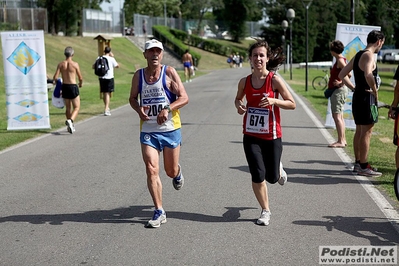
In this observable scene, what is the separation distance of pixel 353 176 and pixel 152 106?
12.1 ft

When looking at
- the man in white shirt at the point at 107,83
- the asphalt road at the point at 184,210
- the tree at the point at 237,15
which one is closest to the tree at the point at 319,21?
the tree at the point at 237,15

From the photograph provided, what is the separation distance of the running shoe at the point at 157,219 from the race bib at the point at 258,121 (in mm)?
1240

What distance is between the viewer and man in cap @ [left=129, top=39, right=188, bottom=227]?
6508mm

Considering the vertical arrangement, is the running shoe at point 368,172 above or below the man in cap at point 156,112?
below

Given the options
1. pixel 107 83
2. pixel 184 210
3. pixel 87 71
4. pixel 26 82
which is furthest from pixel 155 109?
pixel 87 71

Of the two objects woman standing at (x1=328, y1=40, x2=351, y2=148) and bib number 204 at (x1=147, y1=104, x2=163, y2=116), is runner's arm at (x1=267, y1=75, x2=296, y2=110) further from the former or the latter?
woman standing at (x1=328, y1=40, x2=351, y2=148)

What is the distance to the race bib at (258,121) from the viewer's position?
647cm

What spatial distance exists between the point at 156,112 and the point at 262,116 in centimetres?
110

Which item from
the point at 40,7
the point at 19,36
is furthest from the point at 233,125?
the point at 40,7

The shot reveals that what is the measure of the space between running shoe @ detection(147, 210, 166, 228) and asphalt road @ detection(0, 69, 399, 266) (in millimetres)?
68

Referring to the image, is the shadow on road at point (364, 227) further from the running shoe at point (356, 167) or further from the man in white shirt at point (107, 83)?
the man in white shirt at point (107, 83)

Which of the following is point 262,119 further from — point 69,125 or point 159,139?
point 69,125

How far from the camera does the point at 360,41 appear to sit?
13.6 meters

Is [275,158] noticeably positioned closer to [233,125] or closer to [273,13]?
[233,125]
